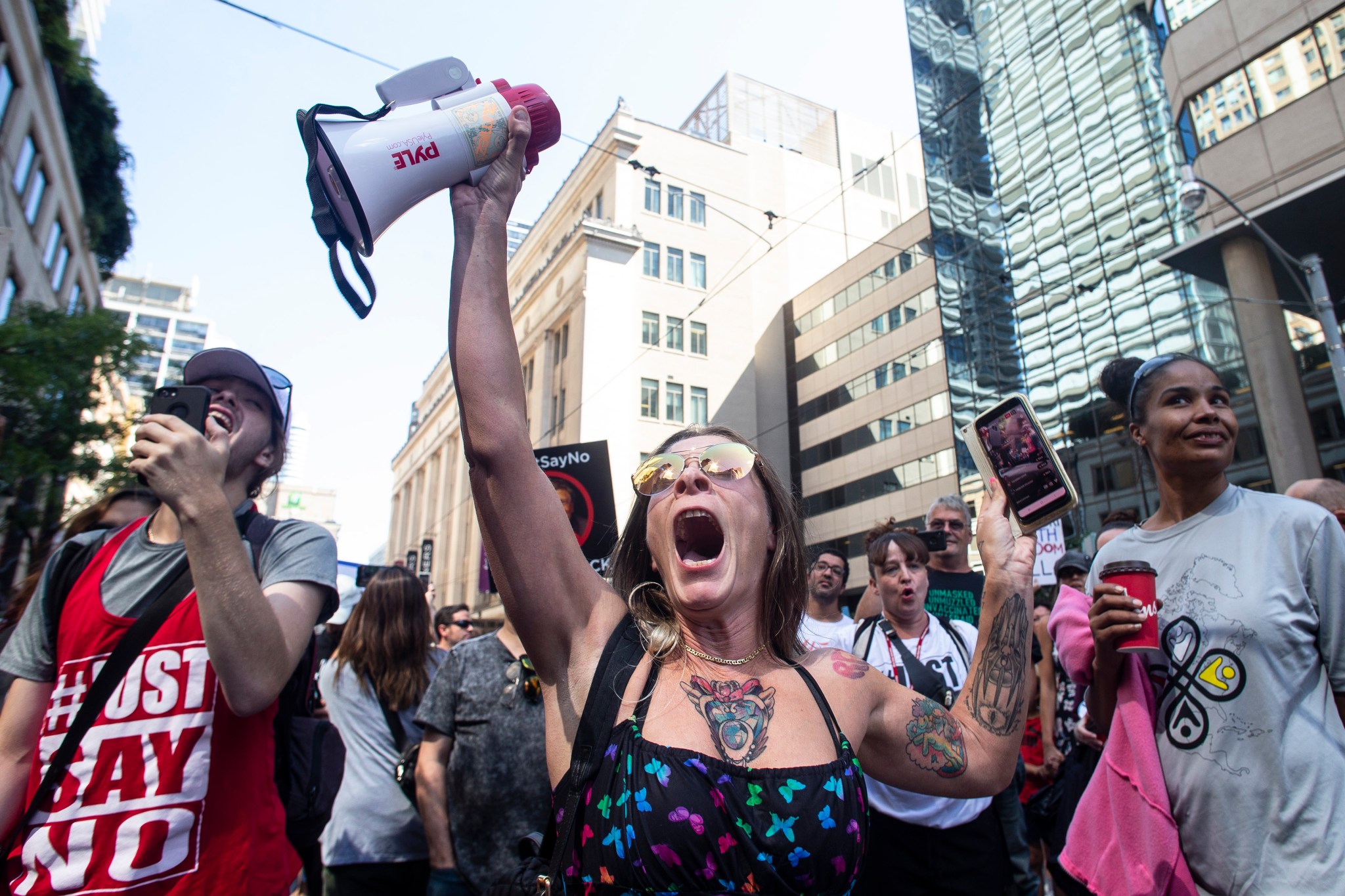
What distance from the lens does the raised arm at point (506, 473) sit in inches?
64.1

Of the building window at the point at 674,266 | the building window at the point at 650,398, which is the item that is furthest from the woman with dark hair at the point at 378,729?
the building window at the point at 674,266

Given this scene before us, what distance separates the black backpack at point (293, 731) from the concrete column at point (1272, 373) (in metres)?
20.4

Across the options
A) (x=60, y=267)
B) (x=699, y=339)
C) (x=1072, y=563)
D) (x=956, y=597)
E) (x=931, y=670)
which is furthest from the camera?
(x=699, y=339)

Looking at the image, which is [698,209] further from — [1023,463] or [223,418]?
[223,418]

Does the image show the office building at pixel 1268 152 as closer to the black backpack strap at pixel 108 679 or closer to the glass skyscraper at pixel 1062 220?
the glass skyscraper at pixel 1062 220

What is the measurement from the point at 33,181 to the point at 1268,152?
29.0m

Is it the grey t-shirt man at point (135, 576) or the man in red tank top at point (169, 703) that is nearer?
the man in red tank top at point (169, 703)

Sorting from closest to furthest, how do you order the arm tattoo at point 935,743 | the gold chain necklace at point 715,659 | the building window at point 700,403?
the gold chain necklace at point 715,659, the arm tattoo at point 935,743, the building window at point 700,403

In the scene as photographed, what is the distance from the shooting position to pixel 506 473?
5.36 ft

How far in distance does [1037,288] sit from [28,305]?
2962 cm

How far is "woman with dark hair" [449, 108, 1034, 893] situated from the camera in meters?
1.50

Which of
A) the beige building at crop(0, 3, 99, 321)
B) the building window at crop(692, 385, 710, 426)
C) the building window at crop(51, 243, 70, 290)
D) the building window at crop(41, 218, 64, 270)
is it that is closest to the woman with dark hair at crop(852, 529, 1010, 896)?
the beige building at crop(0, 3, 99, 321)

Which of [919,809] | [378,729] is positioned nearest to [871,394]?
[919,809]

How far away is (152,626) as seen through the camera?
6.01 ft
